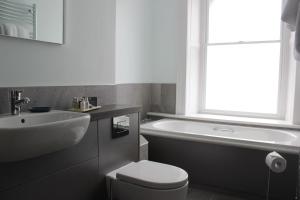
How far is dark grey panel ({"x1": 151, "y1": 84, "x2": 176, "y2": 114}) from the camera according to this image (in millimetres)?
3223

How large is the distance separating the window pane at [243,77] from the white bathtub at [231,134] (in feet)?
1.62

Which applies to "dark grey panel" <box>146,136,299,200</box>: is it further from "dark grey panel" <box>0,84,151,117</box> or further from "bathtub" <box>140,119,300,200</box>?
"dark grey panel" <box>0,84,151,117</box>

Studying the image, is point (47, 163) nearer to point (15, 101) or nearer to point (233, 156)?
point (15, 101)

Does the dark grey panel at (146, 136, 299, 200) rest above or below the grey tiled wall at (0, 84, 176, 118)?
below

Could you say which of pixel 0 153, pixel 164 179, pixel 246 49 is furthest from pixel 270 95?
pixel 0 153

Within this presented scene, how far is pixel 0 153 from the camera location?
97 centimetres

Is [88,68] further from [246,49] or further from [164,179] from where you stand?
[246,49]

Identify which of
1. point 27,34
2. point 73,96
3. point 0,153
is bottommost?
point 0,153

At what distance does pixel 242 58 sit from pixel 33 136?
279 cm

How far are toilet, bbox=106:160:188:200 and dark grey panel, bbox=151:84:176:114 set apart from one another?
5.06 feet

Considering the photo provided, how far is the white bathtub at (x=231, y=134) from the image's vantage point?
6.63 feet

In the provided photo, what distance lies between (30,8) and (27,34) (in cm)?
17

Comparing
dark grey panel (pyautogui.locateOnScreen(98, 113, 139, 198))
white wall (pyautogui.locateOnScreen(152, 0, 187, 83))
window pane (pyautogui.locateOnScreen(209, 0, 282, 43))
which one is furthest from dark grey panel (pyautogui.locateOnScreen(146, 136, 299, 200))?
window pane (pyautogui.locateOnScreen(209, 0, 282, 43))

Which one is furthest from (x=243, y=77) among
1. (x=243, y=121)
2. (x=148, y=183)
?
(x=148, y=183)
